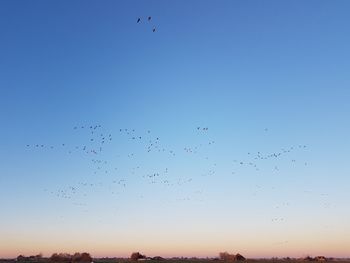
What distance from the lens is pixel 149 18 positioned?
21.8 m

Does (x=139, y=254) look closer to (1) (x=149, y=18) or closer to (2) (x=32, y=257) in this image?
(2) (x=32, y=257)

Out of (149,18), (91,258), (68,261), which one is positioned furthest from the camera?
(91,258)

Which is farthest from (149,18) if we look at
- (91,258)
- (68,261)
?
(91,258)

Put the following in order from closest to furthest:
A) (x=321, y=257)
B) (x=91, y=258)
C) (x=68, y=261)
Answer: (x=68, y=261)
(x=91, y=258)
(x=321, y=257)

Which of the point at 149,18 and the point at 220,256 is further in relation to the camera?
the point at 220,256

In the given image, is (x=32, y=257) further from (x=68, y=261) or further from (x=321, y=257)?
(x=321, y=257)

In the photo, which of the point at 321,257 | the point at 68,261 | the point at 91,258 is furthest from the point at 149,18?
the point at 321,257

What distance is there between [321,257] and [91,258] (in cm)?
5135

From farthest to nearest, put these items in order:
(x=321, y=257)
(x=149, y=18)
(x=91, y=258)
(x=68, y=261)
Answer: (x=321, y=257) → (x=91, y=258) → (x=68, y=261) → (x=149, y=18)

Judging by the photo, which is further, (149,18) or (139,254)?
(139,254)

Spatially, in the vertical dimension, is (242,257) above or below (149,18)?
below

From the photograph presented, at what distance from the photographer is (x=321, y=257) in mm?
105938

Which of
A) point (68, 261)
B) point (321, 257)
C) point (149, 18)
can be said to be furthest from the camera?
point (321, 257)

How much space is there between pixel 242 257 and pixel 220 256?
826cm
